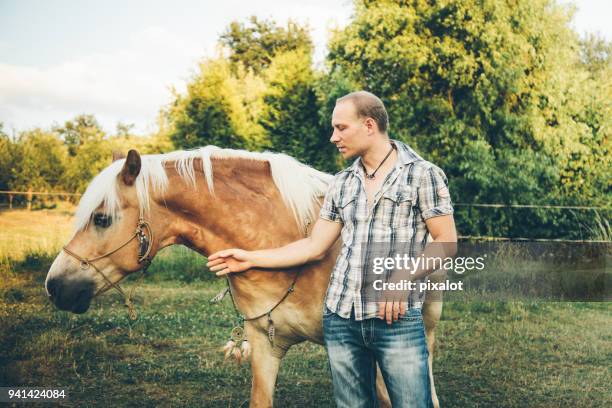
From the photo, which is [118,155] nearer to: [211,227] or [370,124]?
[211,227]

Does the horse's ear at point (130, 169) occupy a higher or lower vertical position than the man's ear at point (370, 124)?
lower

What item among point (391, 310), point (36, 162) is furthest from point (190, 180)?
point (36, 162)

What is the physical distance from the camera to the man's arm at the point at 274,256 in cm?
246

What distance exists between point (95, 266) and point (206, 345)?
3.63 meters

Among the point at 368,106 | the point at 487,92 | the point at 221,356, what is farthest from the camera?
the point at 487,92

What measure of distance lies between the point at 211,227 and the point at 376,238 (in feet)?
3.39

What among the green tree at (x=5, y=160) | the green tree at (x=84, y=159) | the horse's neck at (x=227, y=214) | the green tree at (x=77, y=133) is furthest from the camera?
the green tree at (x=77, y=133)

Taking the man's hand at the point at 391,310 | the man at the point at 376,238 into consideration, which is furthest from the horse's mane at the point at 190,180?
the man's hand at the point at 391,310

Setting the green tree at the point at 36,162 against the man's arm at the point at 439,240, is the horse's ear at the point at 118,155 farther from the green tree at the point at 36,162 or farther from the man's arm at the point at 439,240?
the green tree at the point at 36,162

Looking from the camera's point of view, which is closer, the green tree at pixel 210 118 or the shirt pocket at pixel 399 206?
the shirt pocket at pixel 399 206

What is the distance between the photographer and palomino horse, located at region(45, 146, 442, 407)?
2617 millimetres

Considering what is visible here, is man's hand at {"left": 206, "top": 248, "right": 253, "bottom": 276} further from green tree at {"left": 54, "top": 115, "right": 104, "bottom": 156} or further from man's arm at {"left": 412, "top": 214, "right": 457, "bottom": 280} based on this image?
green tree at {"left": 54, "top": 115, "right": 104, "bottom": 156}

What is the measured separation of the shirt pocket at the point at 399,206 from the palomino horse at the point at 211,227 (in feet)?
2.66

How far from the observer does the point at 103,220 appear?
2619 millimetres
